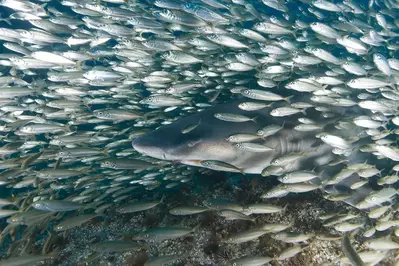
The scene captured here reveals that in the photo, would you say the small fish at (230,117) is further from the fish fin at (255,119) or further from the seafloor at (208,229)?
the seafloor at (208,229)

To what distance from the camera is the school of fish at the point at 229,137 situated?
4.14 m

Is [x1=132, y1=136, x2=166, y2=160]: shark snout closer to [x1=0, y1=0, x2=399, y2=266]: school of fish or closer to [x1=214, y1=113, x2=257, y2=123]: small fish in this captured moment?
[x1=0, y1=0, x2=399, y2=266]: school of fish

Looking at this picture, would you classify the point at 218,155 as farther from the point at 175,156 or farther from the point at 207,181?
the point at 207,181

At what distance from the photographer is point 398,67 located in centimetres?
502

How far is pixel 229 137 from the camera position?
13.5 feet

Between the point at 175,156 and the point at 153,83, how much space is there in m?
2.70

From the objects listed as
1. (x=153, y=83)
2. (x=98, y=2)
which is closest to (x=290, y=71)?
(x=153, y=83)

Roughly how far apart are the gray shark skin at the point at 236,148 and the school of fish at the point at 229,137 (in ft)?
0.06

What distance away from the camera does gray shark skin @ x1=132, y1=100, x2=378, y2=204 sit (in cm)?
389

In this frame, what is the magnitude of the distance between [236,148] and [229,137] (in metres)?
0.20

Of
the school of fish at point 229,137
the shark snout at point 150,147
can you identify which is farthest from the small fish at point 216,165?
the shark snout at point 150,147

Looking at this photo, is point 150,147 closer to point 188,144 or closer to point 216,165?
point 188,144

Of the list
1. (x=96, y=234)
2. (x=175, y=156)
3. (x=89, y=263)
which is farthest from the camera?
(x=96, y=234)

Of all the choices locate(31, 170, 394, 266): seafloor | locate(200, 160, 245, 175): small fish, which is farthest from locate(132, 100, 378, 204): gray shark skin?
locate(31, 170, 394, 266): seafloor
